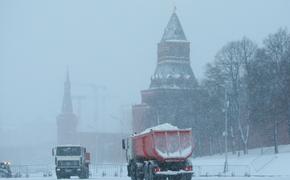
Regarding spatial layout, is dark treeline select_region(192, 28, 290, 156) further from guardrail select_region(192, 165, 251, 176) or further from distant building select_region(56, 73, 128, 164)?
distant building select_region(56, 73, 128, 164)

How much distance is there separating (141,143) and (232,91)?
4322 cm

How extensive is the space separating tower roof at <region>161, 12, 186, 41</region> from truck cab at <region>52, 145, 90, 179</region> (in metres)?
79.0

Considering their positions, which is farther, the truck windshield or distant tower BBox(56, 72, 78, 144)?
distant tower BBox(56, 72, 78, 144)

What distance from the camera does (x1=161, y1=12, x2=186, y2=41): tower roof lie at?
126m

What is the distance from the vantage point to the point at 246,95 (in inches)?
3056

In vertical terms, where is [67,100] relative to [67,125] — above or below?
above

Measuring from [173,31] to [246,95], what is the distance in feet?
170

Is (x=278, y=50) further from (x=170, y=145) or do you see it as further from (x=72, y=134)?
(x=72, y=134)

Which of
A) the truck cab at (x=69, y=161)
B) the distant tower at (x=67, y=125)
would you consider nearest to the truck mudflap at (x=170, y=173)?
the truck cab at (x=69, y=161)

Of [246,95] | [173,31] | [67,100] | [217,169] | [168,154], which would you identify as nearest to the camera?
[168,154]

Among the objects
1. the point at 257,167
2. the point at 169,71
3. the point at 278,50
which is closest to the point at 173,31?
the point at 169,71

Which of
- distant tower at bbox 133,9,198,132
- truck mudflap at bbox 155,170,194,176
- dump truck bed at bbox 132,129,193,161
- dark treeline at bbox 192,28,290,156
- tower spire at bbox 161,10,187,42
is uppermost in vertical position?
tower spire at bbox 161,10,187,42

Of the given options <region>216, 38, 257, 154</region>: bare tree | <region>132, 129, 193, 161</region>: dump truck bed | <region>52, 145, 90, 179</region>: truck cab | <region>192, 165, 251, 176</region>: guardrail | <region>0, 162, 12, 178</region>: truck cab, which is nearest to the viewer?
<region>132, 129, 193, 161</region>: dump truck bed

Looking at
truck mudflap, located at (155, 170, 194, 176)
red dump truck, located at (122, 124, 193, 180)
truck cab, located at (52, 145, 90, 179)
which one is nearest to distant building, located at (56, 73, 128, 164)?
truck cab, located at (52, 145, 90, 179)
